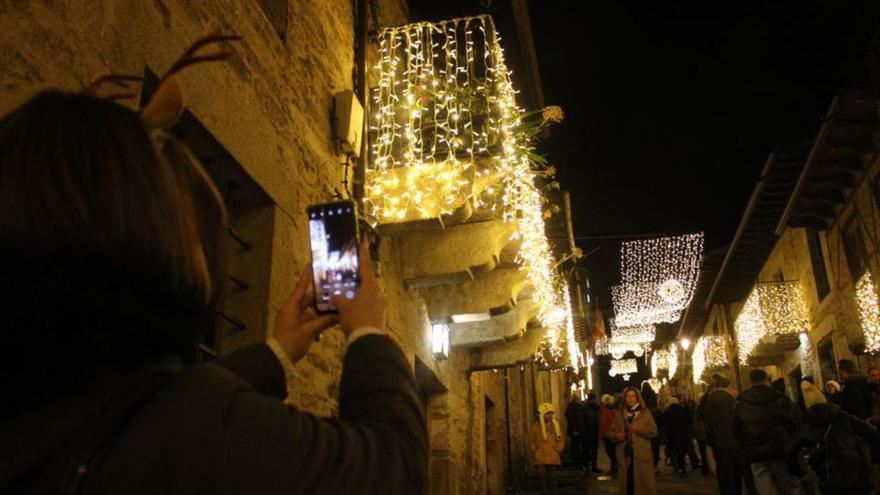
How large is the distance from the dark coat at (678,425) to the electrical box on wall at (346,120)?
38.4 ft

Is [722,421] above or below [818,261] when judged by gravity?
below

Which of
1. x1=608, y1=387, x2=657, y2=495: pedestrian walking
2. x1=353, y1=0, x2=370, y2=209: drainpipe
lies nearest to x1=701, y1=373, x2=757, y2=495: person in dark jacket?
x1=608, y1=387, x2=657, y2=495: pedestrian walking

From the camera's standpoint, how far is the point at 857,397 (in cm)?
901

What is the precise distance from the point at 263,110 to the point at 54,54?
5.95 ft

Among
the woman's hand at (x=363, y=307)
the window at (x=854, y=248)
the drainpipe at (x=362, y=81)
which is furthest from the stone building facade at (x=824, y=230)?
the woman's hand at (x=363, y=307)

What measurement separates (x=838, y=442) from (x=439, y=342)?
14.5ft

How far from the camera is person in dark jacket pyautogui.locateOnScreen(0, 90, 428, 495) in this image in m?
0.92

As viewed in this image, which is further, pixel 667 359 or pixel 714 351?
pixel 667 359

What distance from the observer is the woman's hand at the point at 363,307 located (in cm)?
139

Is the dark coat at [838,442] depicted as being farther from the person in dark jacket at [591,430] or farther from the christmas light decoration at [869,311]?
the person in dark jacket at [591,430]

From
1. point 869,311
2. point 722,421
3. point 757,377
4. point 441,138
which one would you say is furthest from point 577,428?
point 441,138

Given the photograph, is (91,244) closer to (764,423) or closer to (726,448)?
(764,423)

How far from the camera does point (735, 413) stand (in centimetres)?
814

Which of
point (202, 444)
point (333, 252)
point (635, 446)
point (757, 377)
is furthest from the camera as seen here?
point (635, 446)
